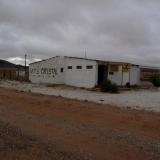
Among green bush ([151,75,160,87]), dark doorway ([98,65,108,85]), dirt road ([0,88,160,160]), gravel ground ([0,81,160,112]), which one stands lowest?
gravel ground ([0,81,160,112])

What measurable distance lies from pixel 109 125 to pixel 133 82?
114 ft

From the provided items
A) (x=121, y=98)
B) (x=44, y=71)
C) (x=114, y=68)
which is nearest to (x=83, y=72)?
(x=114, y=68)

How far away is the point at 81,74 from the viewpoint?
4150 cm

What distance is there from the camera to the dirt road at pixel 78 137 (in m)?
7.27

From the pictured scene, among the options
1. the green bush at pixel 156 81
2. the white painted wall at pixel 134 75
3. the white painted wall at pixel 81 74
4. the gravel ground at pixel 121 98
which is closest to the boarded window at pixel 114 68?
the white painted wall at pixel 134 75

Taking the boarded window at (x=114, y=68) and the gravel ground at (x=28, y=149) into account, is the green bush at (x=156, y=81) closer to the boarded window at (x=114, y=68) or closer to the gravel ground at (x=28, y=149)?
the boarded window at (x=114, y=68)

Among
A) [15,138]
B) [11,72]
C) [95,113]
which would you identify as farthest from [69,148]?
[11,72]

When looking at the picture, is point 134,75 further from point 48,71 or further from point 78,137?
point 78,137

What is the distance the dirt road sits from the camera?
7.27 metres

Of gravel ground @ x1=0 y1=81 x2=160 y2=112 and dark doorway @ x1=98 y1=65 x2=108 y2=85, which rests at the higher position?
dark doorway @ x1=98 y1=65 x2=108 y2=85

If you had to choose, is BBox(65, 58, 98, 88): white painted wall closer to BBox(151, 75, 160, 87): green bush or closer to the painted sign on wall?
the painted sign on wall

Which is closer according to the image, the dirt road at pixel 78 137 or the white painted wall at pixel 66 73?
the dirt road at pixel 78 137

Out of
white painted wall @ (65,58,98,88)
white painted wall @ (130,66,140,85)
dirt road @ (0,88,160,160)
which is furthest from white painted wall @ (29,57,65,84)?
dirt road @ (0,88,160,160)

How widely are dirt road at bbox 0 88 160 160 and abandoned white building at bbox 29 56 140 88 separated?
2633 centimetres
